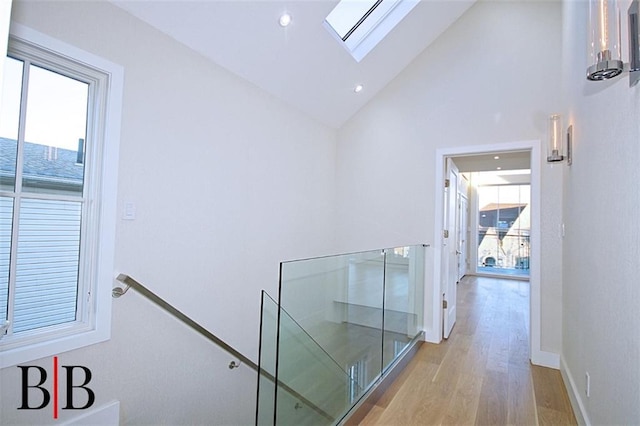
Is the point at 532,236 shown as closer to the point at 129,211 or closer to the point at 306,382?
the point at 306,382

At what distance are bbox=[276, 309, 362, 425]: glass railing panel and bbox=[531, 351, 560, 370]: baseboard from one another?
1.92 metres

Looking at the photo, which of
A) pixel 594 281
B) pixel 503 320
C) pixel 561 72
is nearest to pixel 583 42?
pixel 561 72

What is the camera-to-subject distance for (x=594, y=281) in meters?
1.91

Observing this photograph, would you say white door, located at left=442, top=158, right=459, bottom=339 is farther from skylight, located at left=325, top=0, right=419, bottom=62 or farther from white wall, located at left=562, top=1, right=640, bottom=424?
skylight, located at left=325, top=0, right=419, bottom=62

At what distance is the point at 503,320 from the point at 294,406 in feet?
12.5

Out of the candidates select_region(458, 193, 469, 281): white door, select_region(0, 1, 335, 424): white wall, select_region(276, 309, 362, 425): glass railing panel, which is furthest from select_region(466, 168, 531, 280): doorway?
select_region(276, 309, 362, 425): glass railing panel

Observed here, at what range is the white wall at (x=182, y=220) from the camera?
204cm

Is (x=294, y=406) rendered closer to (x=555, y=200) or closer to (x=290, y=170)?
(x=290, y=170)

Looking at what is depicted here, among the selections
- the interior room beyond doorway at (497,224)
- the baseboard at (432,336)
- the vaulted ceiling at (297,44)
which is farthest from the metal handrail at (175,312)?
the interior room beyond doorway at (497,224)

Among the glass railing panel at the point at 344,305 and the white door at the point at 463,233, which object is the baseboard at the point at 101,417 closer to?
the glass railing panel at the point at 344,305

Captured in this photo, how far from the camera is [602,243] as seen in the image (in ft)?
5.75

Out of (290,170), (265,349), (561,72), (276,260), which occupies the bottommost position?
(265,349)

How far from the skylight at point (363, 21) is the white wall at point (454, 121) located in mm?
722

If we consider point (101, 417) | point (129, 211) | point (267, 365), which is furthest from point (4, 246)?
point (267, 365)
